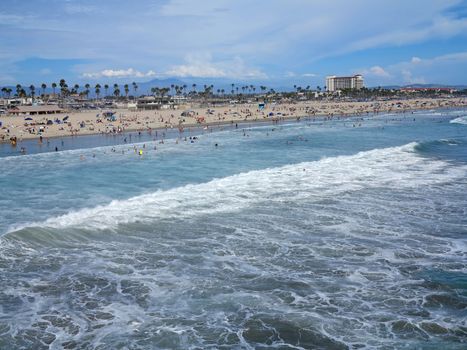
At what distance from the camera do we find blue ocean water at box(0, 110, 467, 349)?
973 centimetres

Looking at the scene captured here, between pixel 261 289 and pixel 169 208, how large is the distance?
903 cm

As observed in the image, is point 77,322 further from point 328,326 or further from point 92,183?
point 92,183

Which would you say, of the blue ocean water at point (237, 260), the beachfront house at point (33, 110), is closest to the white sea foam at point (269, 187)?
the blue ocean water at point (237, 260)

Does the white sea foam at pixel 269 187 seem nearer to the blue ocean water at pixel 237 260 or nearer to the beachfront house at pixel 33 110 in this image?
the blue ocean water at pixel 237 260

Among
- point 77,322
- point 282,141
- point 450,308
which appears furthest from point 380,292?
point 282,141

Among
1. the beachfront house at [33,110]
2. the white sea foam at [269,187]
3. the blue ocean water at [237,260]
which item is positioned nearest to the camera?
the blue ocean water at [237,260]

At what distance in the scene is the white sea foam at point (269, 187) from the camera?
1884cm

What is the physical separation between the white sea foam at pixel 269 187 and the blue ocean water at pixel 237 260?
121 millimetres

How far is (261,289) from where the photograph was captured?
11.7 m

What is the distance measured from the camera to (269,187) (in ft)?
79.8

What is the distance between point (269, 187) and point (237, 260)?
36.0 ft

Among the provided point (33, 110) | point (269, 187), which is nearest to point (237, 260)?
point (269, 187)

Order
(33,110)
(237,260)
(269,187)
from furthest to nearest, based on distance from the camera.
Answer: (33,110)
(269,187)
(237,260)

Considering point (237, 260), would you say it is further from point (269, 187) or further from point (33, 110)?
point (33, 110)
